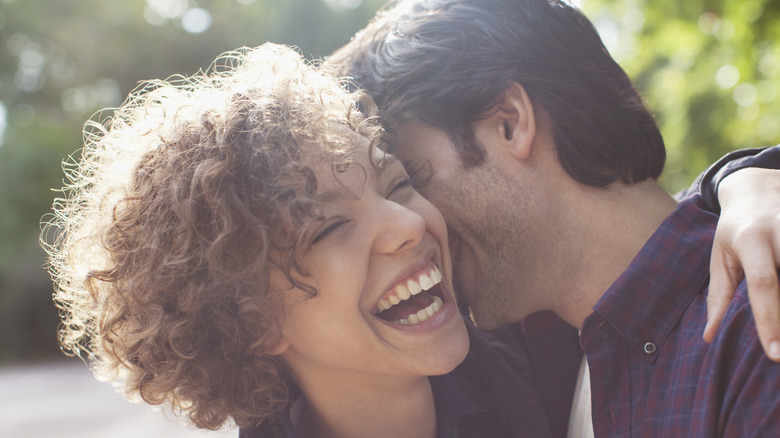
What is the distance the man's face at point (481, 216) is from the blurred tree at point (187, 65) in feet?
10.7

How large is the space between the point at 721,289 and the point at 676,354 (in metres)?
0.25

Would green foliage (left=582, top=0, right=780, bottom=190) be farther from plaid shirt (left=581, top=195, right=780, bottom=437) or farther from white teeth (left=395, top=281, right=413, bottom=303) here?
white teeth (left=395, top=281, right=413, bottom=303)

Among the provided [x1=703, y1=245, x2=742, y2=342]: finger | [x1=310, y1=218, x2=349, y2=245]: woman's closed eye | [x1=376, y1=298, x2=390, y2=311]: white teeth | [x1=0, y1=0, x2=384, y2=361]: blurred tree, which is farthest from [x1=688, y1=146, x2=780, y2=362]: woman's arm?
[x1=0, y1=0, x2=384, y2=361]: blurred tree

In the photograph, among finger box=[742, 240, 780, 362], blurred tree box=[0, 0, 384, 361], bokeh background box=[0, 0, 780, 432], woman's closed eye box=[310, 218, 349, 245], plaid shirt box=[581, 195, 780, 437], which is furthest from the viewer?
blurred tree box=[0, 0, 384, 361]

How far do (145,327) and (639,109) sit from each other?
1900mm

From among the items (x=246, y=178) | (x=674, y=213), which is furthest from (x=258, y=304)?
(x=674, y=213)

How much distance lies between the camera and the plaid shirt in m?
1.52

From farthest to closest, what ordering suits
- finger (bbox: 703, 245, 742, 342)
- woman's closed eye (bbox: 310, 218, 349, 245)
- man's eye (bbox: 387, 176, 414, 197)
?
man's eye (bbox: 387, 176, 414, 197) → woman's closed eye (bbox: 310, 218, 349, 245) → finger (bbox: 703, 245, 742, 342)

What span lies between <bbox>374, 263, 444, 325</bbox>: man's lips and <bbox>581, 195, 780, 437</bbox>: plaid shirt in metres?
0.47

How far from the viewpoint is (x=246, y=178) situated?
195 cm

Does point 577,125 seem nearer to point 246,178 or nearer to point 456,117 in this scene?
point 456,117

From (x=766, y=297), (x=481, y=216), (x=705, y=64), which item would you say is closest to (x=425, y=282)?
(x=481, y=216)

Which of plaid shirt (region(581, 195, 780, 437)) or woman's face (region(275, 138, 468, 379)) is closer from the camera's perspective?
plaid shirt (region(581, 195, 780, 437))

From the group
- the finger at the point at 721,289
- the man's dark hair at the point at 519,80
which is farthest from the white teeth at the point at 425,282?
the finger at the point at 721,289
